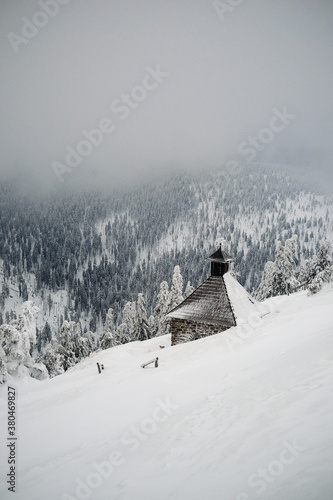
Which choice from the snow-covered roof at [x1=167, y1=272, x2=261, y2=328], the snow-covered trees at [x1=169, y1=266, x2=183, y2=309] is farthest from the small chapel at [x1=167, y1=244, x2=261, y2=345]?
the snow-covered trees at [x1=169, y1=266, x2=183, y2=309]

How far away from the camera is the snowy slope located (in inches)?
201

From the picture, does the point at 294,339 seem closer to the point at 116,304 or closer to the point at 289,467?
the point at 289,467

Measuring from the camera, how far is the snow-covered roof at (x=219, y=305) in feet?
67.0

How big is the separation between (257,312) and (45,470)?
56.0 ft

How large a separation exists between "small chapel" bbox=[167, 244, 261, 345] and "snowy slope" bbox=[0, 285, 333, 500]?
5638 millimetres

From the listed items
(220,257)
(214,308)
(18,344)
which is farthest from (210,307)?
(18,344)

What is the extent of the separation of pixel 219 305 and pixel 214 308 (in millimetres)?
420

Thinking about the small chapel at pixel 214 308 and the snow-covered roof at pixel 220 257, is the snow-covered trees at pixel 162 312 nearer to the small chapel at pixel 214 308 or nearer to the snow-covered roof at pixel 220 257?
the small chapel at pixel 214 308

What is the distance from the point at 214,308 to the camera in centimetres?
2109

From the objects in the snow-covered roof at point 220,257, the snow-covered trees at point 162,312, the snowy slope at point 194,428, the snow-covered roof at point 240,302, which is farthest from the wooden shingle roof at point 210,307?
the snow-covered trees at point 162,312

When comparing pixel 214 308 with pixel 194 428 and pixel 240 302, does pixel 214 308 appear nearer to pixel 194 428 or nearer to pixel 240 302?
pixel 240 302

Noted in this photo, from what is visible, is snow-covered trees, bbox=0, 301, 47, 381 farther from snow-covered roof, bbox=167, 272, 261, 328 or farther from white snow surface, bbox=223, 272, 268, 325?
white snow surface, bbox=223, 272, 268, 325

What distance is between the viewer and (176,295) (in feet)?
121

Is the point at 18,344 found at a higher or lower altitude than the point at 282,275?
higher
